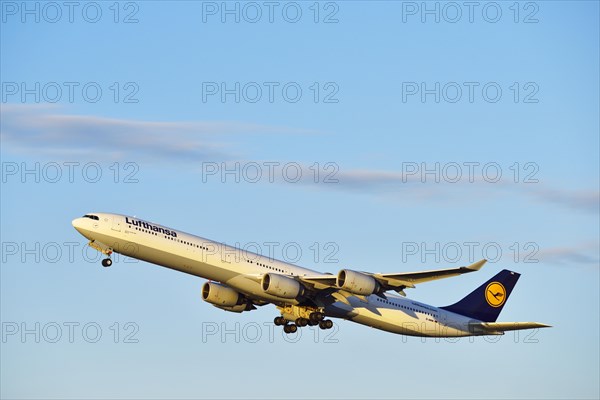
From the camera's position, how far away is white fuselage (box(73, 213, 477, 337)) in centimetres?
6856

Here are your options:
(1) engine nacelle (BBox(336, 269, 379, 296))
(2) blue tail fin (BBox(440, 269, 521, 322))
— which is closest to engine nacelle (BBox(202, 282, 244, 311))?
(1) engine nacelle (BBox(336, 269, 379, 296))

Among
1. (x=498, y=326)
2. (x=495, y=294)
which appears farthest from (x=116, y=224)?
(x=495, y=294)

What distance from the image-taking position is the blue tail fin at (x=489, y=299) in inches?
3290

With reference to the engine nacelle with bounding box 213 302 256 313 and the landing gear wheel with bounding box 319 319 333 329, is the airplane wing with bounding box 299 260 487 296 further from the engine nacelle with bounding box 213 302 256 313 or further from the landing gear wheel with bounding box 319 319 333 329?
the engine nacelle with bounding box 213 302 256 313

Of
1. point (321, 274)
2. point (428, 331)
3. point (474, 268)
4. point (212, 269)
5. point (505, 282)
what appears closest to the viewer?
point (474, 268)

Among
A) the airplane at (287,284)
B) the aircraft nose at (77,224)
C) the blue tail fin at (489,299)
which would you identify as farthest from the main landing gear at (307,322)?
the aircraft nose at (77,224)

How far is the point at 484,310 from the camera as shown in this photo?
84.2 m

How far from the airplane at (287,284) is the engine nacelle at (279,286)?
63 millimetres

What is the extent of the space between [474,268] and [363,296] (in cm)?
890

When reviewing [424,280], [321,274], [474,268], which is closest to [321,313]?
[321,274]

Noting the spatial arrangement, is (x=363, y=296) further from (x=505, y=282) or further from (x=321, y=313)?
(x=505, y=282)

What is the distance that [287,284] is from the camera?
233 feet

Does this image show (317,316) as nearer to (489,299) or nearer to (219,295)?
(219,295)

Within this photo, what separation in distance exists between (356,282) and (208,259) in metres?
9.40
